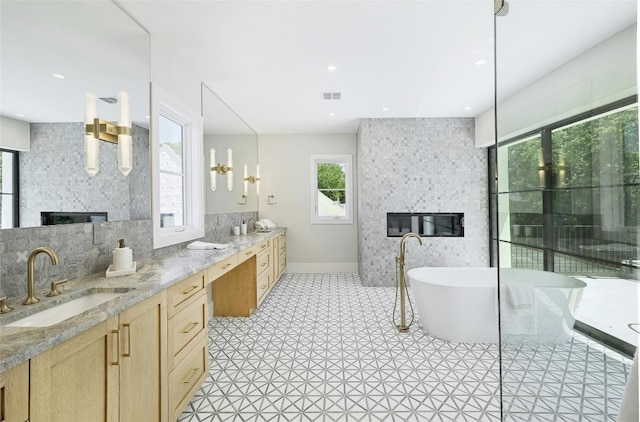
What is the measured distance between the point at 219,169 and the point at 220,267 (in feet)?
5.39

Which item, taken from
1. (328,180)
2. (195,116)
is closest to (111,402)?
(195,116)

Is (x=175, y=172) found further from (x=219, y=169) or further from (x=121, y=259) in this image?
(x=121, y=259)

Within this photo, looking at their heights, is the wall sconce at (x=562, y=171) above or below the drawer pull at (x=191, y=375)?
above

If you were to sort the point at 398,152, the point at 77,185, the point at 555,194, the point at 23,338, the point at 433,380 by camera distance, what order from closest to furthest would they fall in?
1. the point at 23,338
2. the point at 555,194
3. the point at 77,185
4. the point at 433,380
5. the point at 398,152

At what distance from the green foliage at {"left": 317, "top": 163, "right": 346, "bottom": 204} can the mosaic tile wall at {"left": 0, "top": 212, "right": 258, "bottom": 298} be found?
141 inches

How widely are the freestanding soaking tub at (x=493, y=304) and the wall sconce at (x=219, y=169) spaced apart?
2.45 metres

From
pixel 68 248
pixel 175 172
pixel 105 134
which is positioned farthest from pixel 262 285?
pixel 105 134

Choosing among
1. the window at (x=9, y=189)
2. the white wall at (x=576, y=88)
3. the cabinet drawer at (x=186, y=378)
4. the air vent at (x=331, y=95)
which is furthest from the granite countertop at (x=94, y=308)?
the air vent at (x=331, y=95)

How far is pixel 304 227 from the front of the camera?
5496 millimetres

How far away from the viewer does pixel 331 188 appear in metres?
5.54

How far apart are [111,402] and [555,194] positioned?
1.93 metres

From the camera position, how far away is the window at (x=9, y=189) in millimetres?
1219

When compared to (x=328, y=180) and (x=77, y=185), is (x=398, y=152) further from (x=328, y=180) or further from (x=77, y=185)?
(x=77, y=185)

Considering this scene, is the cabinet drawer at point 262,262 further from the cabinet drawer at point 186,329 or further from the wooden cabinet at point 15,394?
the wooden cabinet at point 15,394
